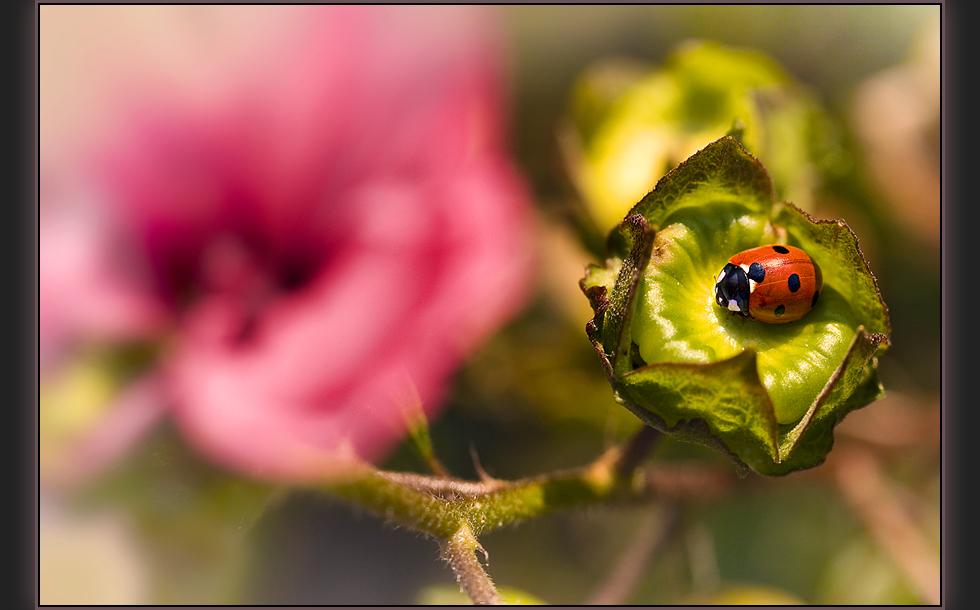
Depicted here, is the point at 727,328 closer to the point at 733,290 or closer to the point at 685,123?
the point at 733,290

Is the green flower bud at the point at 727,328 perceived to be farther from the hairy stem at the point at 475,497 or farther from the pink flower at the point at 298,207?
the pink flower at the point at 298,207

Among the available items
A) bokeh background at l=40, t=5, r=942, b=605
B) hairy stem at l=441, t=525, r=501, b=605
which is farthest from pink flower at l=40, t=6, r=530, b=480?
hairy stem at l=441, t=525, r=501, b=605

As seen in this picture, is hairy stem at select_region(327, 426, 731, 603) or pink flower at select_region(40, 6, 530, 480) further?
pink flower at select_region(40, 6, 530, 480)

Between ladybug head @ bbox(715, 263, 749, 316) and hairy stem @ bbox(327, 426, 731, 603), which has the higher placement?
ladybug head @ bbox(715, 263, 749, 316)

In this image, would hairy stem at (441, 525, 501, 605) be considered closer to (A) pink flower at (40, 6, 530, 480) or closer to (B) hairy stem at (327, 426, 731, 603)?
(B) hairy stem at (327, 426, 731, 603)

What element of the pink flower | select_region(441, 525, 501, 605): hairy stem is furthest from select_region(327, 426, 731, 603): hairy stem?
the pink flower

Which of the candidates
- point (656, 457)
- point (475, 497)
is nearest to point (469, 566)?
point (475, 497)
